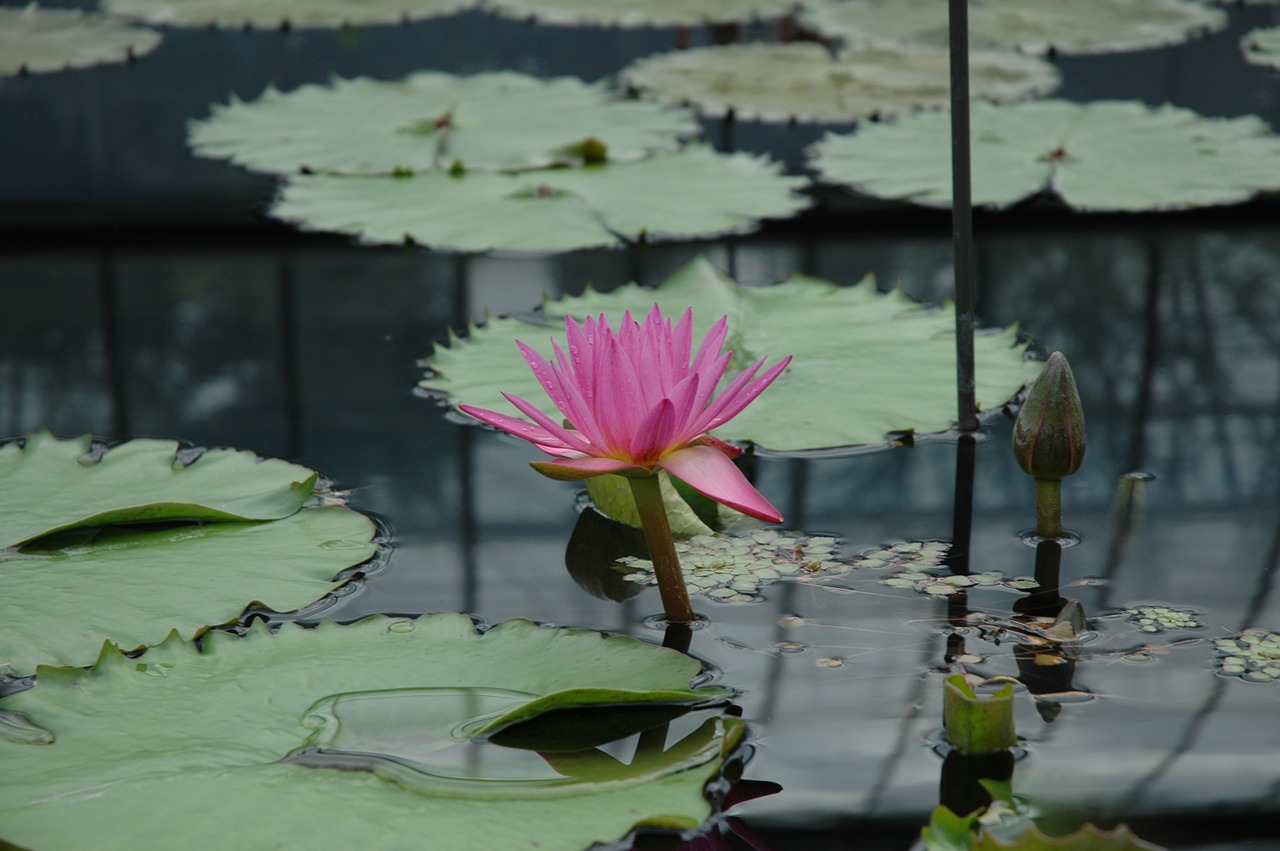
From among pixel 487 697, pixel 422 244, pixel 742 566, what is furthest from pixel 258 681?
pixel 422 244

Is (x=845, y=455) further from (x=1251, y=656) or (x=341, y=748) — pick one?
(x=341, y=748)

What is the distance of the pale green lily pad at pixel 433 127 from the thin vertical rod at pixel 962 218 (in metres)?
1.35

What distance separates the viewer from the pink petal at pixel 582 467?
3.88ft

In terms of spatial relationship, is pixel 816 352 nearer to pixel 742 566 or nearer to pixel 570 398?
pixel 742 566

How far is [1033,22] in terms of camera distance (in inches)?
175

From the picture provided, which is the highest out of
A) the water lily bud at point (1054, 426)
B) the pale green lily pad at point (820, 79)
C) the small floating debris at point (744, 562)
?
the pale green lily pad at point (820, 79)

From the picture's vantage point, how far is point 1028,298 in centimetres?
237

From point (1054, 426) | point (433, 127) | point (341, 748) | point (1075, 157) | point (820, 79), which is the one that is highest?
point (820, 79)

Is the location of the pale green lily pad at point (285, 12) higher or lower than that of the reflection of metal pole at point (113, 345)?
higher

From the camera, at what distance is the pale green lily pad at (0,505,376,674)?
4.29ft

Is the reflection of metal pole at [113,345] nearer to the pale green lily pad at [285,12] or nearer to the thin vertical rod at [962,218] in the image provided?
the thin vertical rod at [962,218]

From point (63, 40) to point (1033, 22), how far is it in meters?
3.56

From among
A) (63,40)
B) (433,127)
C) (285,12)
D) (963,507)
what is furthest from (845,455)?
(63,40)

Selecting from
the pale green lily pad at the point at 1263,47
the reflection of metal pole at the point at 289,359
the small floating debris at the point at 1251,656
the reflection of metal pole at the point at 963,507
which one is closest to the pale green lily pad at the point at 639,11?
the pale green lily pad at the point at 1263,47
